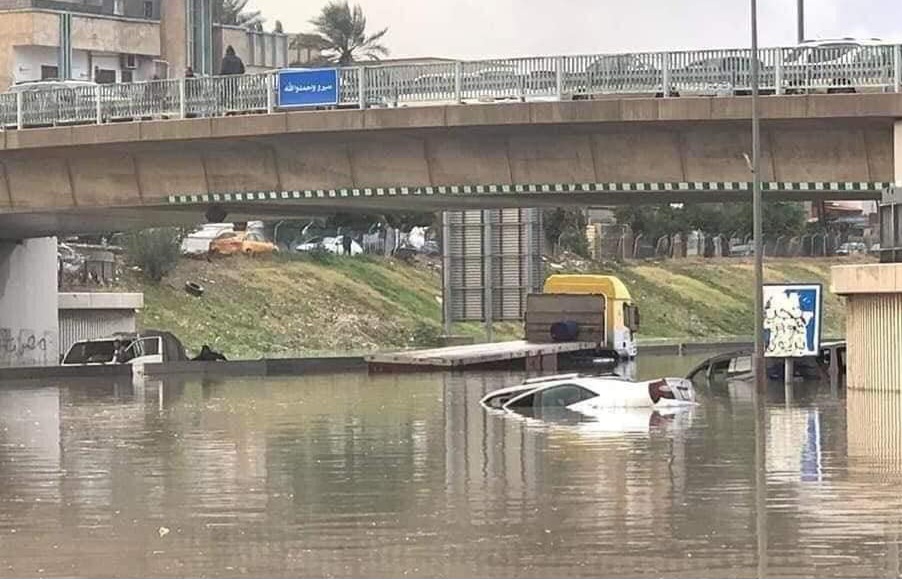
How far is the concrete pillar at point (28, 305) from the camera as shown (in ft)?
211

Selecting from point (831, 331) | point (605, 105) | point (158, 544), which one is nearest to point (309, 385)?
point (605, 105)

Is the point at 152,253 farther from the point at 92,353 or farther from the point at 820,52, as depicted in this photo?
the point at 820,52

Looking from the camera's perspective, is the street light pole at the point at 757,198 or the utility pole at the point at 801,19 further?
the utility pole at the point at 801,19

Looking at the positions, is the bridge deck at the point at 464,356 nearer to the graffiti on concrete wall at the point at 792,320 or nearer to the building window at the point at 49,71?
the graffiti on concrete wall at the point at 792,320

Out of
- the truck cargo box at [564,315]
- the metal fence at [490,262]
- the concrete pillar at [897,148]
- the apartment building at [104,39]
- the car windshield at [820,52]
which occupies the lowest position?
the truck cargo box at [564,315]

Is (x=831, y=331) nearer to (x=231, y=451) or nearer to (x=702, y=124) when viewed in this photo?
(x=702, y=124)

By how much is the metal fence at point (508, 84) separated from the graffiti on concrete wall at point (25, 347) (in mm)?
15350

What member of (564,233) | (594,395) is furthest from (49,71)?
(594,395)

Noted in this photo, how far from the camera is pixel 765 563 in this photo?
14859mm

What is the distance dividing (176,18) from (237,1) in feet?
119

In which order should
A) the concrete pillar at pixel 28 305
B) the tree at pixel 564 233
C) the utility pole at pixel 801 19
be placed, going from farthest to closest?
the tree at pixel 564 233, the concrete pillar at pixel 28 305, the utility pole at pixel 801 19

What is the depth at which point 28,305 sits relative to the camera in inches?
2554

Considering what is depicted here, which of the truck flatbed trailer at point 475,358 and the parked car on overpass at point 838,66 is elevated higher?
the parked car on overpass at point 838,66

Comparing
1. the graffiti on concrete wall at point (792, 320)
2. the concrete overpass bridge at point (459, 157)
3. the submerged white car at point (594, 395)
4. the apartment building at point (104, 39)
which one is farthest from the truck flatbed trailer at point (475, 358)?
the apartment building at point (104, 39)
